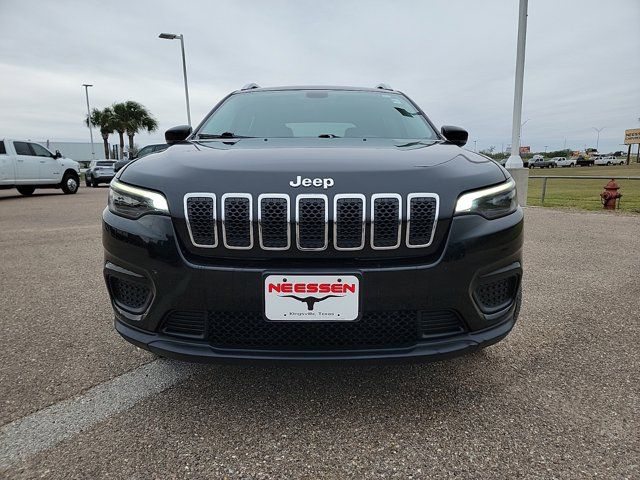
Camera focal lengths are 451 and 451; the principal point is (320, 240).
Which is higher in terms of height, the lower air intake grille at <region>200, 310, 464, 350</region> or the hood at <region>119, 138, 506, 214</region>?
the hood at <region>119, 138, 506, 214</region>

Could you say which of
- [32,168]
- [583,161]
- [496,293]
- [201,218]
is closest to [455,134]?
[496,293]

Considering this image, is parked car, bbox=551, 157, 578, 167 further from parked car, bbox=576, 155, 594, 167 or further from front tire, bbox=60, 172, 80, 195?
front tire, bbox=60, 172, 80, 195

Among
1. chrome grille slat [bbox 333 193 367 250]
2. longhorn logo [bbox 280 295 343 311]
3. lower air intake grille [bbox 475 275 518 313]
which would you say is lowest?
lower air intake grille [bbox 475 275 518 313]

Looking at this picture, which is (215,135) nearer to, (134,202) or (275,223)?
(134,202)

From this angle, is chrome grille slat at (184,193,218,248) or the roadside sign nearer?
chrome grille slat at (184,193,218,248)

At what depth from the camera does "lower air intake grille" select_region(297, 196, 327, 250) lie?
164 centimetres

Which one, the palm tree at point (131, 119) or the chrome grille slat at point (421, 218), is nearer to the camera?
the chrome grille slat at point (421, 218)

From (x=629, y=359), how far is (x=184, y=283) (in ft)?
7.64

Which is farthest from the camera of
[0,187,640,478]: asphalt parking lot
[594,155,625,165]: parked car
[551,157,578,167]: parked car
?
[594,155,625,165]: parked car

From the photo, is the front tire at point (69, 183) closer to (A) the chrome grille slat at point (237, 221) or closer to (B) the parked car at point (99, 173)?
(B) the parked car at point (99, 173)

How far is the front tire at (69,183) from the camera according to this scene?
1570 cm

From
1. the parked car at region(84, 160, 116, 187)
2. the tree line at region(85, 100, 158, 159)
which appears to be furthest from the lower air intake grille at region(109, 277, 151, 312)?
the tree line at region(85, 100, 158, 159)

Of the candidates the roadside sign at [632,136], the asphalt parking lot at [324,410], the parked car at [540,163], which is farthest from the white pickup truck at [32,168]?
the roadside sign at [632,136]

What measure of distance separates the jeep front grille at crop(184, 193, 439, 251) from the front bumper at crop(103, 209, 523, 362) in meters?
0.09
